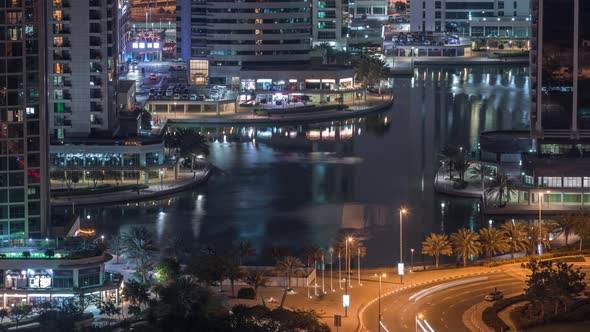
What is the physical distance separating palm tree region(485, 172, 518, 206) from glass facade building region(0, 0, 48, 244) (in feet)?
67.5

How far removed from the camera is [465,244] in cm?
6462

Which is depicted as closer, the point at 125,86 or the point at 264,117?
the point at 125,86

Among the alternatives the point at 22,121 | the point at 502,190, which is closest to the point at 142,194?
the point at 502,190

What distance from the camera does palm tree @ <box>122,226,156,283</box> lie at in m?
61.4

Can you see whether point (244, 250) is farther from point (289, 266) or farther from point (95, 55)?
point (95, 55)

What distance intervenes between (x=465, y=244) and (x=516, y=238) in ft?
7.31

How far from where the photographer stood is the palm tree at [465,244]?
64.7 metres

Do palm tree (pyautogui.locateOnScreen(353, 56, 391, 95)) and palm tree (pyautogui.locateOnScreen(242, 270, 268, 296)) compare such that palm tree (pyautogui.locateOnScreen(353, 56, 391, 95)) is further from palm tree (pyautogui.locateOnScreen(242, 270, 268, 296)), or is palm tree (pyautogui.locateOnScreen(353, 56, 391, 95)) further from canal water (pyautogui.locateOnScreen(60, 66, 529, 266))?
palm tree (pyautogui.locateOnScreen(242, 270, 268, 296))

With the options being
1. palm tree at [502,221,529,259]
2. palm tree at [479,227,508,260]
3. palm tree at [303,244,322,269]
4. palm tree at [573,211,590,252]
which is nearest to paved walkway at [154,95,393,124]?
palm tree at [573,211,590,252]

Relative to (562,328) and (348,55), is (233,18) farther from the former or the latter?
(562,328)

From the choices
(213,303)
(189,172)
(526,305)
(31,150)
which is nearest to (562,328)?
(526,305)

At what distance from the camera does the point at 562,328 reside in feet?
181

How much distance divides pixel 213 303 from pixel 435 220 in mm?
19793

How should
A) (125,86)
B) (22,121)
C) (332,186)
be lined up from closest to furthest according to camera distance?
(22,121), (332,186), (125,86)
